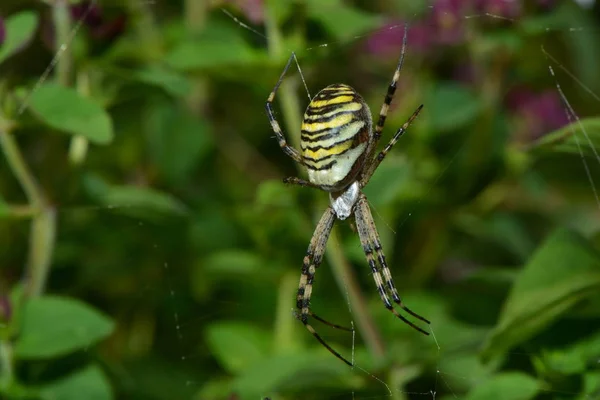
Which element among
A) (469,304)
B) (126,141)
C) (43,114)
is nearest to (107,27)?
(43,114)

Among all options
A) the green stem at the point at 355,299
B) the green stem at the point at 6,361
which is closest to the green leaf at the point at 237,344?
the green stem at the point at 355,299

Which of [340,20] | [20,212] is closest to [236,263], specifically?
[20,212]

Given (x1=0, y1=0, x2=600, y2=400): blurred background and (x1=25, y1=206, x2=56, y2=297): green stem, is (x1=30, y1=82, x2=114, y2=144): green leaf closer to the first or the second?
(x1=0, y1=0, x2=600, y2=400): blurred background

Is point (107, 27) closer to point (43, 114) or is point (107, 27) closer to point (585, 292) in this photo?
point (43, 114)

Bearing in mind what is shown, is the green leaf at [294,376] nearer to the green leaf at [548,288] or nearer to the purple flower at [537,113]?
Answer: the green leaf at [548,288]

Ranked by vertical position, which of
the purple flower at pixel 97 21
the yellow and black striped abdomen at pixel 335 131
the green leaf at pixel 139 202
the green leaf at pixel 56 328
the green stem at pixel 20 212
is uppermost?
the yellow and black striped abdomen at pixel 335 131

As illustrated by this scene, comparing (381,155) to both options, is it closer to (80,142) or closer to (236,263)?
(236,263)
